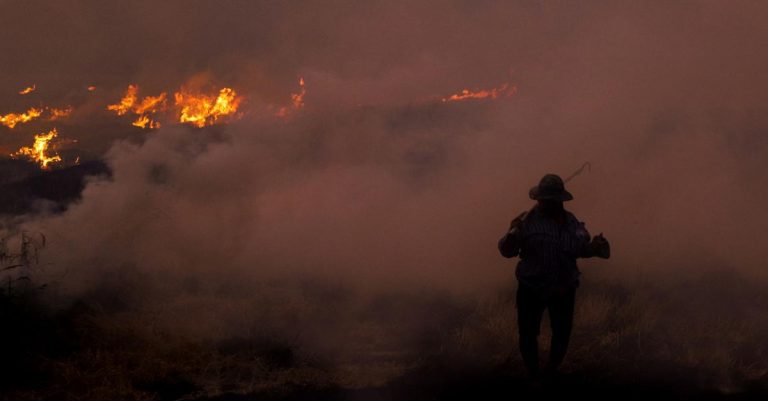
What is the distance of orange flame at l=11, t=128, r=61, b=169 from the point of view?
1342cm

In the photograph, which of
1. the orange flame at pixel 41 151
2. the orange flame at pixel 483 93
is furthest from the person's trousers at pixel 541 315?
the orange flame at pixel 41 151

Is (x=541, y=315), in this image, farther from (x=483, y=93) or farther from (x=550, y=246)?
(x=483, y=93)

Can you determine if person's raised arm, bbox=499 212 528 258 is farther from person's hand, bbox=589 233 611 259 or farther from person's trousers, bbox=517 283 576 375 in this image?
person's hand, bbox=589 233 611 259

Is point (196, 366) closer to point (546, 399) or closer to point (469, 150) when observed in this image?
point (546, 399)

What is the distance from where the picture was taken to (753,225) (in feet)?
26.6

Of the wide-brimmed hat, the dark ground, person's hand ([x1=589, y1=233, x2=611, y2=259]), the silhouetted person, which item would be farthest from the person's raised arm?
the dark ground

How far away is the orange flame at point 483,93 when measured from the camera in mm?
12039

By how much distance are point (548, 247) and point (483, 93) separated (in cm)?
1114

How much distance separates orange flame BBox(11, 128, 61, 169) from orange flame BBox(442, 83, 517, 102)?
33.9ft

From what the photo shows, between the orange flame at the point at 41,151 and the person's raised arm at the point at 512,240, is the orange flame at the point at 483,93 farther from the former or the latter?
the orange flame at the point at 41,151

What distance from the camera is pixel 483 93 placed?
1477 cm

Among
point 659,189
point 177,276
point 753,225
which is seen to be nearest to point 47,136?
point 177,276

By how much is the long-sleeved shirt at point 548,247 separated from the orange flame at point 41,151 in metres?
12.6

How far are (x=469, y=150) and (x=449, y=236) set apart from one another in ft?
6.65
